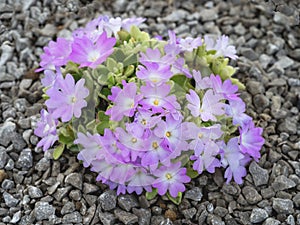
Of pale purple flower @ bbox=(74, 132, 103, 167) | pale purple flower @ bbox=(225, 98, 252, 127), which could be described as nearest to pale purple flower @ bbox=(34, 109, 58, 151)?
pale purple flower @ bbox=(74, 132, 103, 167)

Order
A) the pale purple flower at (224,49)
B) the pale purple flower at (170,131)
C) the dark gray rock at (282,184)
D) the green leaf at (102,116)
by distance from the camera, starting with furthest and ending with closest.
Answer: the pale purple flower at (224,49)
the dark gray rock at (282,184)
the green leaf at (102,116)
the pale purple flower at (170,131)

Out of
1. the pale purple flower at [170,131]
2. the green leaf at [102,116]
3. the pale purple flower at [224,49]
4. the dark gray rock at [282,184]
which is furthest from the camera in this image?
the pale purple flower at [224,49]

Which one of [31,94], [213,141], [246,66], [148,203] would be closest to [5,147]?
[31,94]

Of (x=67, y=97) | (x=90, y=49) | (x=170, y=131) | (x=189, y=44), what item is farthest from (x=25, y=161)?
(x=189, y=44)

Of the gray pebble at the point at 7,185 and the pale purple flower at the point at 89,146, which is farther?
the gray pebble at the point at 7,185

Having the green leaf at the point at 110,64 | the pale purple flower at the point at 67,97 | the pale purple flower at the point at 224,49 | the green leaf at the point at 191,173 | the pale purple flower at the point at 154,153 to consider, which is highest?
the green leaf at the point at 110,64

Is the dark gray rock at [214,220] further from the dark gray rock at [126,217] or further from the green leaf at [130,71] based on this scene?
the green leaf at [130,71]

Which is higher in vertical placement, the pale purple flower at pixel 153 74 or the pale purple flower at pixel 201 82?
the pale purple flower at pixel 153 74

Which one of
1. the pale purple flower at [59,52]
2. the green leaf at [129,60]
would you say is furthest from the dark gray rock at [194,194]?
the pale purple flower at [59,52]
